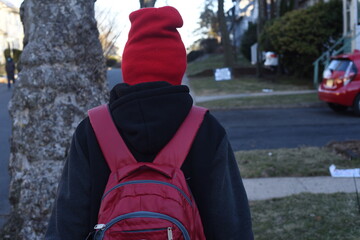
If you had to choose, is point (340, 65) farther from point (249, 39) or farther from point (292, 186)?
point (249, 39)

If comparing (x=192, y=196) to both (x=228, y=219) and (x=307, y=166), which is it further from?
(x=307, y=166)

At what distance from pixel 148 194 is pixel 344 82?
459 inches

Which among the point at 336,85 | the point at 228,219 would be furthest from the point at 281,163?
the point at 336,85

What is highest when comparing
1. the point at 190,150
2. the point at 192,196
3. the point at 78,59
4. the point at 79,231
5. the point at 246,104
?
the point at 78,59

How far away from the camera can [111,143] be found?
184cm

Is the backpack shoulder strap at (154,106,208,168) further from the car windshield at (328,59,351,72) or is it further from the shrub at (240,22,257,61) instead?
the shrub at (240,22,257,61)

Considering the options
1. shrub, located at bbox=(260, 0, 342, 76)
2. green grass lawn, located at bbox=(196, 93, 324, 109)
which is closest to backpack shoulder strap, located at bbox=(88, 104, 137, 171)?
green grass lawn, located at bbox=(196, 93, 324, 109)

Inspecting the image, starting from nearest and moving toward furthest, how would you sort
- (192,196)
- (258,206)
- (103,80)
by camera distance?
1. (192,196)
2. (103,80)
3. (258,206)

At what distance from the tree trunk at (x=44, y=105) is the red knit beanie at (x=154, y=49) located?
192 cm

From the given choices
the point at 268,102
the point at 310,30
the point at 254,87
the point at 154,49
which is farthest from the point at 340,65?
the point at 154,49

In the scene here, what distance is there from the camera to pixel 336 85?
12.6m

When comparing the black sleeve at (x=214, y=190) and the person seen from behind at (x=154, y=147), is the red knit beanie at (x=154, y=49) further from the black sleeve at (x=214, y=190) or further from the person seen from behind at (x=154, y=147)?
the black sleeve at (x=214, y=190)

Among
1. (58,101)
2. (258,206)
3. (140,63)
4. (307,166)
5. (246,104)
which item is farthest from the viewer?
(246,104)

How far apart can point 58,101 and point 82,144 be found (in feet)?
6.47
